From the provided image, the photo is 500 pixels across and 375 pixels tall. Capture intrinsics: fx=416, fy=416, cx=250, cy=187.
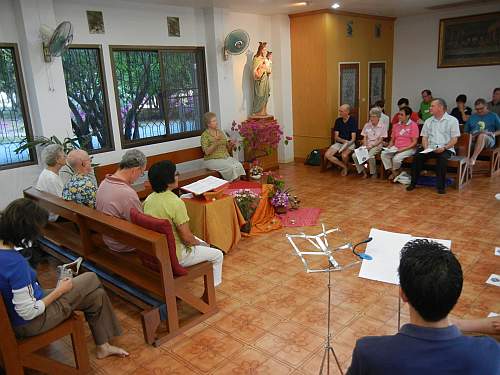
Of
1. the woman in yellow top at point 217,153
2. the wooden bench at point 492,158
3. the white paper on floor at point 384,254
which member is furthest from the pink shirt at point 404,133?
the white paper on floor at point 384,254

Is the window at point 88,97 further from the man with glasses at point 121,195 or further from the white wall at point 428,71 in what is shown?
the white wall at point 428,71

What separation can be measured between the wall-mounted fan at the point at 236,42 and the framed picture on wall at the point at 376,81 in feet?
10.3

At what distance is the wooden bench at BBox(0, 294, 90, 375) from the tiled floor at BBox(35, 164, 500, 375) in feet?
0.71

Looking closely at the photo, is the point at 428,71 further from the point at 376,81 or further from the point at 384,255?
the point at 384,255

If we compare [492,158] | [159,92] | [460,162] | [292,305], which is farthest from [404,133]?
[292,305]

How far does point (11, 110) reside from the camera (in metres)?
4.67

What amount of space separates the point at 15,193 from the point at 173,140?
2.32 metres

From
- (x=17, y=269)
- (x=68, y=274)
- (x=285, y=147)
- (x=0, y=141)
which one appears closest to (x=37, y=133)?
(x=0, y=141)

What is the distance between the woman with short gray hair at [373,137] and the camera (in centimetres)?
636

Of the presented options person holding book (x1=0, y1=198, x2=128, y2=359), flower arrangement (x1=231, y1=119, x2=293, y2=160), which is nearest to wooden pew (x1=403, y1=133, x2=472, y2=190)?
flower arrangement (x1=231, y1=119, x2=293, y2=160)

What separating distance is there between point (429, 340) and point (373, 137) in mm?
5701

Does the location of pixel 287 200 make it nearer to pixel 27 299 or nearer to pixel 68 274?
pixel 68 274

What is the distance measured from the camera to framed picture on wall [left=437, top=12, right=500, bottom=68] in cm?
775

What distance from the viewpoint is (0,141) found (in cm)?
462
